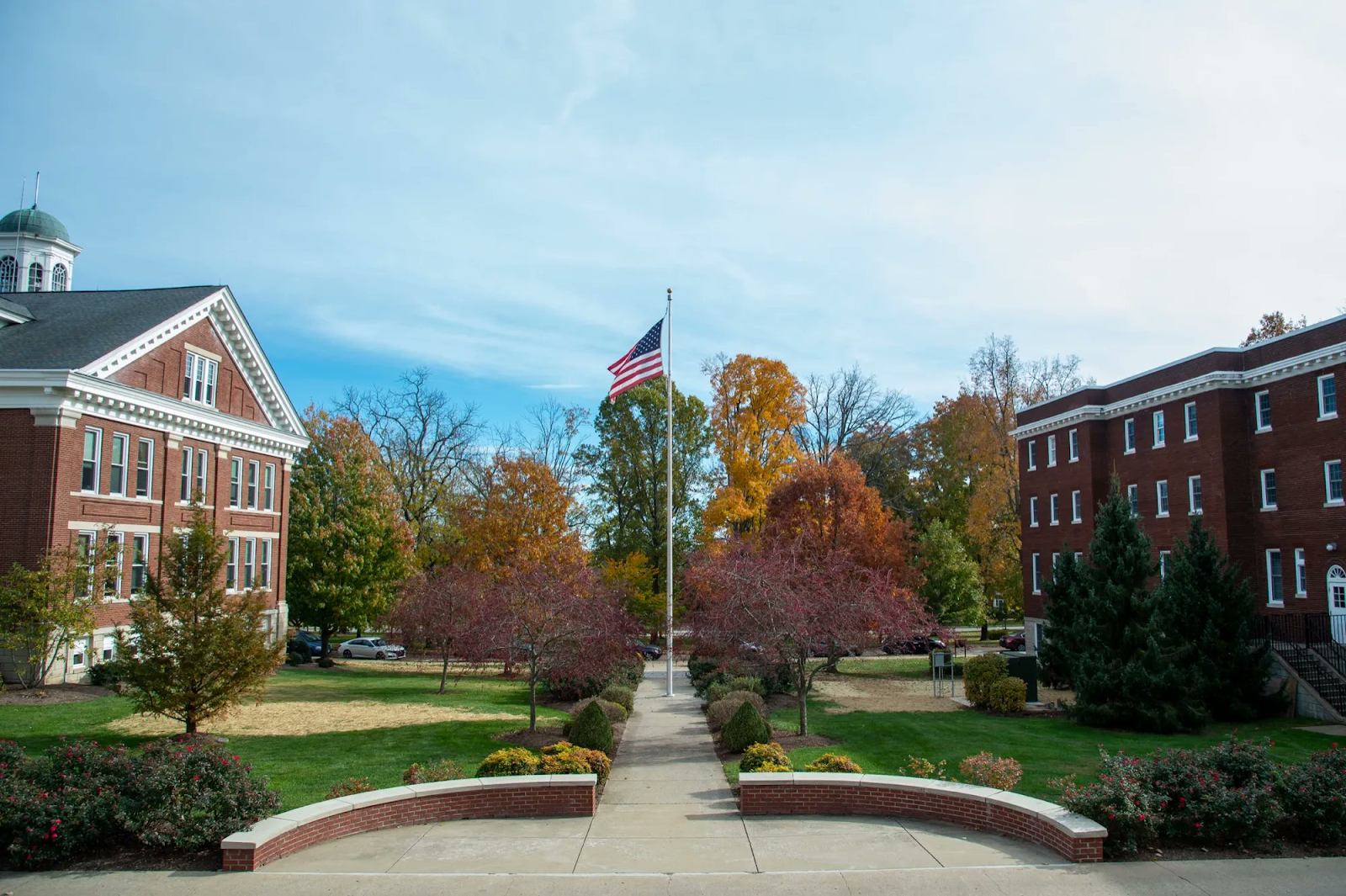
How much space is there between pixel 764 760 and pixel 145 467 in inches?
1060

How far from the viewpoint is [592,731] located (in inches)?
678

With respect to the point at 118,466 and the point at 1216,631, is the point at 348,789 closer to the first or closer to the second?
the point at 118,466

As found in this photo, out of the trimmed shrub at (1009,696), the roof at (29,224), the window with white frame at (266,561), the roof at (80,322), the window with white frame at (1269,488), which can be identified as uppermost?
the roof at (29,224)

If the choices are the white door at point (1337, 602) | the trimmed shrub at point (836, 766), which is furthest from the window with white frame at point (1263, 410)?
the trimmed shrub at point (836, 766)

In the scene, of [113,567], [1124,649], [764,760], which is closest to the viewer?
[764,760]

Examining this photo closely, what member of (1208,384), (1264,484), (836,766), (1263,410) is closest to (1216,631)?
(1264,484)

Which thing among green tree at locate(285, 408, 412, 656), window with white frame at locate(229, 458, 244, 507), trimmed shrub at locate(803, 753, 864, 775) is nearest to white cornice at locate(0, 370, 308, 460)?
window with white frame at locate(229, 458, 244, 507)

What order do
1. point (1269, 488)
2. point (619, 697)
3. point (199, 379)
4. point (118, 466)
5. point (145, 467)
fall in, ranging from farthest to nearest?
point (199, 379), point (145, 467), point (1269, 488), point (118, 466), point (619, 697)

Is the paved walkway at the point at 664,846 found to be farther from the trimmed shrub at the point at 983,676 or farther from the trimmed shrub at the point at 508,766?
the trimmed shrub at the point at 983,676

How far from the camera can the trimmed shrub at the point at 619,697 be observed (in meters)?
24.7

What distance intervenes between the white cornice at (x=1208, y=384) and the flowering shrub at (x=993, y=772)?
2245 centimetres

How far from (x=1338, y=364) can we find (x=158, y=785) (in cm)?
3284

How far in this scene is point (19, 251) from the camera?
4041cm

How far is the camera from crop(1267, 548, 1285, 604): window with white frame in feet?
102
